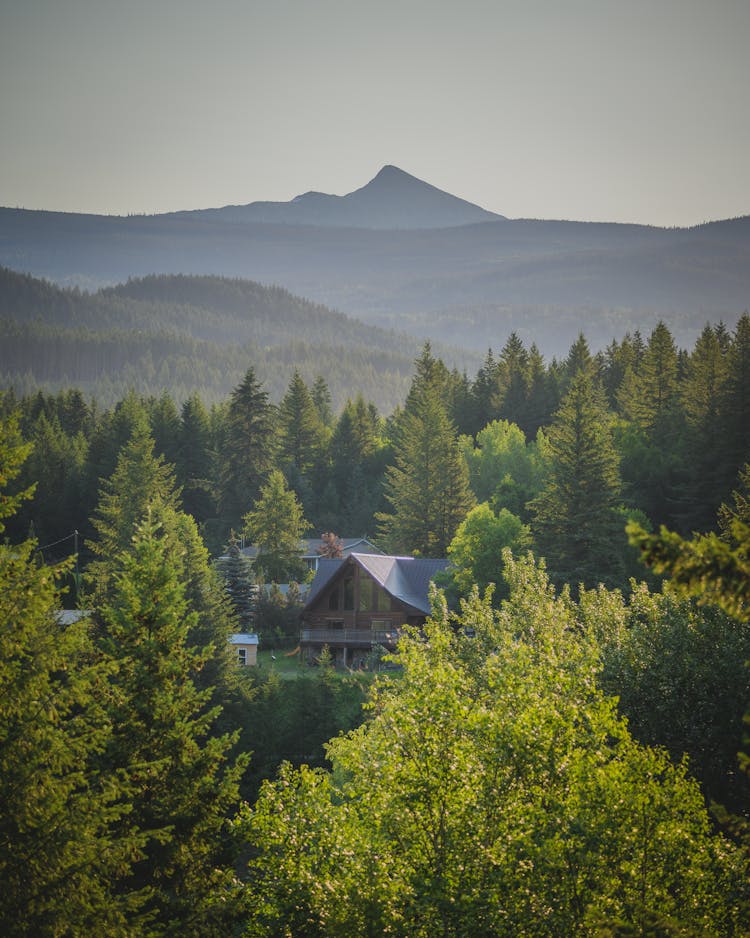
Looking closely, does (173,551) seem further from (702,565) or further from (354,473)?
(354,473)

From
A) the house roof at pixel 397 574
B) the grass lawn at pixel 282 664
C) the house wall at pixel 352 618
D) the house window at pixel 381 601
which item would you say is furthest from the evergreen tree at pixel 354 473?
the house window at pixel 381 601

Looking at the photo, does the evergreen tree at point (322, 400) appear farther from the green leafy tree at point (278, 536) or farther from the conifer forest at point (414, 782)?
the conifer forest at point (414, 782)

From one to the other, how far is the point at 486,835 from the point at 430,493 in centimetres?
6025

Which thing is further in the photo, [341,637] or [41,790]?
[341,637]

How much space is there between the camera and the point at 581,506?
58531 mm

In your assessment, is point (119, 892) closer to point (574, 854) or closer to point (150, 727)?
point (150, 727)

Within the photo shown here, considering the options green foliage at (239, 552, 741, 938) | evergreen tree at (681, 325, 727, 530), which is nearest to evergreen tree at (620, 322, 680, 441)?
evergreen tree at (681, 325, 727, 530)

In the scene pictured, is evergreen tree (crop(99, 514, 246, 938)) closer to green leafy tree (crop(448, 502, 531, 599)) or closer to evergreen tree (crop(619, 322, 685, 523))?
green leafy tree (crop(448, 502, 531, 599))

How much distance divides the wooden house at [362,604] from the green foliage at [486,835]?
42.5m

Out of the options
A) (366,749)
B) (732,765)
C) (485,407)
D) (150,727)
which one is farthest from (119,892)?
(485,407)

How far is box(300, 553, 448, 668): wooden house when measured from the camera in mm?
A: 63000

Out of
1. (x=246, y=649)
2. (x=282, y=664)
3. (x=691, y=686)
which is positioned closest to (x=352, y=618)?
(x=282, y=664)

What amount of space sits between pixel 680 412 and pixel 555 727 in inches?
2441

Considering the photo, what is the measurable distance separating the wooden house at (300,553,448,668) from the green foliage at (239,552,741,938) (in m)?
42.5
